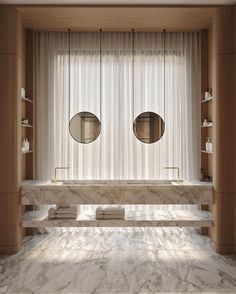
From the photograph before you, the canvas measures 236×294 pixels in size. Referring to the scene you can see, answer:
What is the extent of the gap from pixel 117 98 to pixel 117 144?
643 mm

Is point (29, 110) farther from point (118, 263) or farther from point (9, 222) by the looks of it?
point (118, 263)

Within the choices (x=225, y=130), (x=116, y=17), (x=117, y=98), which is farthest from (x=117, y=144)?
(x=116, y=17)

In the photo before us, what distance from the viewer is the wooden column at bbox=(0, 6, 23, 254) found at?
396cm

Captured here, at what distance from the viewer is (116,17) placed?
4.27m

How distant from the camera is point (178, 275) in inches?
134

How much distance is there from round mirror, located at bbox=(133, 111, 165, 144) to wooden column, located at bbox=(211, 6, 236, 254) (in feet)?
3.26

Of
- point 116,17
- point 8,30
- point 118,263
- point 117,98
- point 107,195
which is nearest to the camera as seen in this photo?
point 118,263

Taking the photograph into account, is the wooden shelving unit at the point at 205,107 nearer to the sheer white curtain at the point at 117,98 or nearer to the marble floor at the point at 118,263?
the sheer white curtain at the point at 117,98

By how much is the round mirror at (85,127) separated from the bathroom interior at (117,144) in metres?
0.01

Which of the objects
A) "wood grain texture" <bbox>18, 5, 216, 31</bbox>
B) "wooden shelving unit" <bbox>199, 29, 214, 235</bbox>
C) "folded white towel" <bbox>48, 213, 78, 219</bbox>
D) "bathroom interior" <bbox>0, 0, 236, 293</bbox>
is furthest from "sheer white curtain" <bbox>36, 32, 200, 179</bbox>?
"folded white towel" <bbox>48, 213, 78, 219</bbox>

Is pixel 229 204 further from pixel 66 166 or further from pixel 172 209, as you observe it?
pixel 66 166

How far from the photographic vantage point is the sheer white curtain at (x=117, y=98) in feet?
16.1

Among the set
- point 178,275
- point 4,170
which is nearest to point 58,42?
point 4,170

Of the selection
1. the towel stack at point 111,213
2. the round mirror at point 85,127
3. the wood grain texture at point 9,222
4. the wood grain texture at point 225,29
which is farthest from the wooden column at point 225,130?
the wood grain texture at point 9,222
